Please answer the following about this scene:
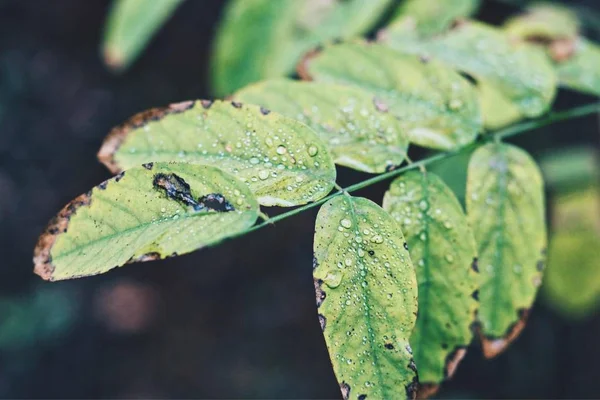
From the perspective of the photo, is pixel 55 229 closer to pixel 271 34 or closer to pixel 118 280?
pixel 271 34

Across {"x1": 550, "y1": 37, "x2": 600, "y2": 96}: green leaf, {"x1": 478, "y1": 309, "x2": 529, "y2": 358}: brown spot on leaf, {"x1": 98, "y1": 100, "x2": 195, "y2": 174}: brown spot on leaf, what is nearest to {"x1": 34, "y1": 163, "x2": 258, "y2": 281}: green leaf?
{"x1": 98, "y1": 100, "x2": 195, "y2": 174}: brown spot on leaf

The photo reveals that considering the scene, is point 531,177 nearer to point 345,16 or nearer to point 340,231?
point 340,231

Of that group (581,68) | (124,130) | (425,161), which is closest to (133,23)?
(124,130)

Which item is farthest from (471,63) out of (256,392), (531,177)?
(256,392)

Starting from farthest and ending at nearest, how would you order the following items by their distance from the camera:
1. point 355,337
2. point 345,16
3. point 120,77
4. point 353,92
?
point 120,77 < point 345,16 < point 353,92 < point 355,337

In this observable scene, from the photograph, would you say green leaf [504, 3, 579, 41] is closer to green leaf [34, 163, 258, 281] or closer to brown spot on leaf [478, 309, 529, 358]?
brown spot on leaf [478, 309, 529, 358]

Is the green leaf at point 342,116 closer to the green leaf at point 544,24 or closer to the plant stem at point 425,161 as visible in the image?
the plant stem at point 425,161

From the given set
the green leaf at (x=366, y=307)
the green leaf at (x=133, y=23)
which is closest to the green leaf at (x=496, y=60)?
the green leaf at (x=366, y=307)
